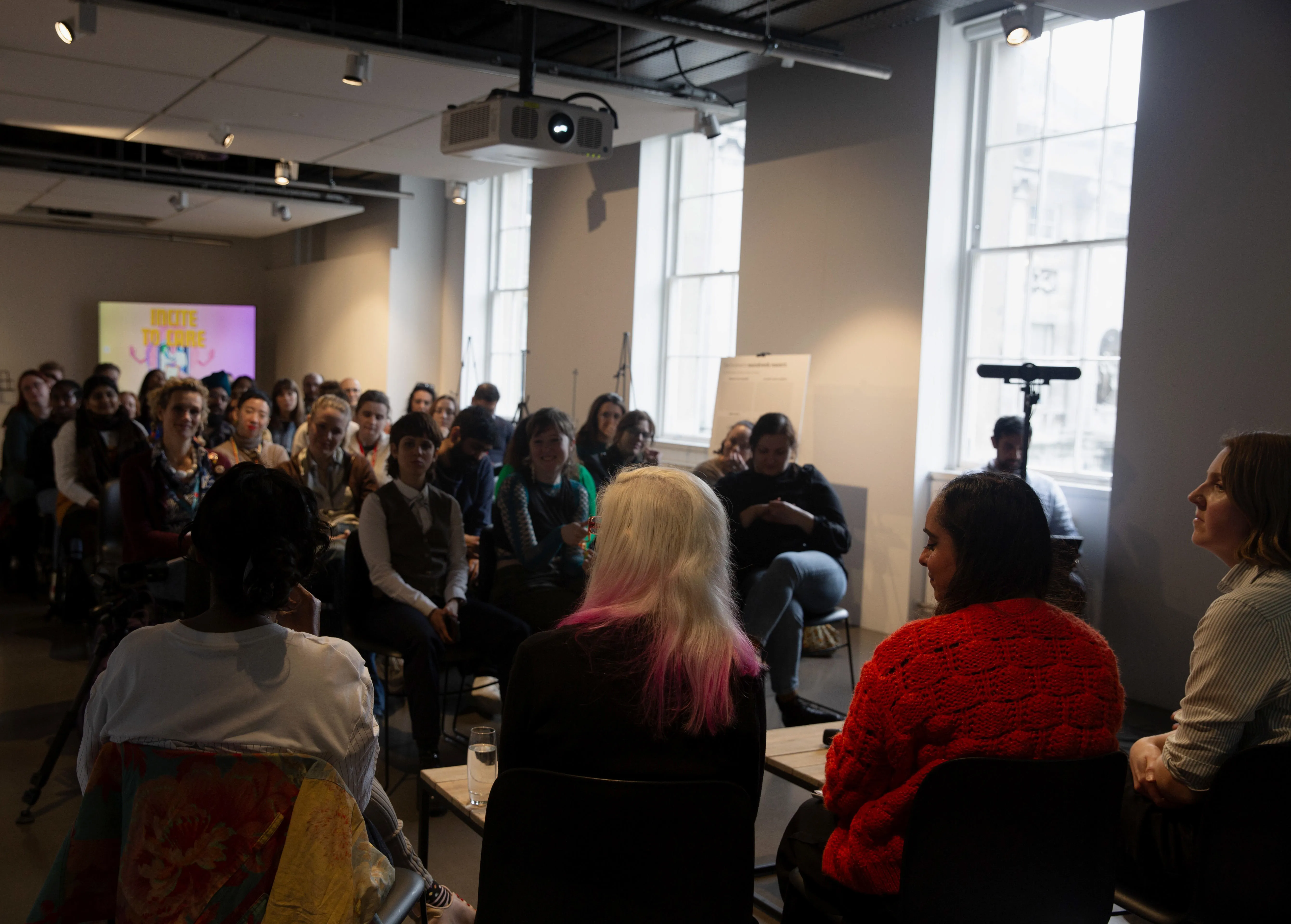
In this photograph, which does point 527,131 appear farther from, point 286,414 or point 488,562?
point 286,414

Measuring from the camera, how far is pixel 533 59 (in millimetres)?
4984

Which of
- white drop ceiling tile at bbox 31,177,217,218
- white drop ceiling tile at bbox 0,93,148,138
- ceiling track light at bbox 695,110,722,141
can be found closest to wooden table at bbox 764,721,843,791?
ceiling track light at bbox 695,110,722,141

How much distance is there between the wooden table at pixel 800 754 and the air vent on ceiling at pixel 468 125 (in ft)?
11.2

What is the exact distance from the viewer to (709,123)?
6492mm

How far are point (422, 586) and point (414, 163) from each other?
19.1ft

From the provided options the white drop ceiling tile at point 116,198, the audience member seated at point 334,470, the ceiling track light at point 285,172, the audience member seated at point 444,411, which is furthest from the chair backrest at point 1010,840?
the white drop ceiling tile at point 116,198

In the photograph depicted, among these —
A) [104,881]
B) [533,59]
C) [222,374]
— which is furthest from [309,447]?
[222,374]

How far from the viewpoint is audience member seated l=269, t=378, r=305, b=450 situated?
717 cm

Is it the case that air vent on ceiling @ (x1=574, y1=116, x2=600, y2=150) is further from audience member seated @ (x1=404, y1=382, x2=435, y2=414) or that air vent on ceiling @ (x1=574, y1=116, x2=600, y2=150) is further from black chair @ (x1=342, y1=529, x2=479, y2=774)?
audience member seated @ (x1=404, y1=382, x2=435, y2=414)

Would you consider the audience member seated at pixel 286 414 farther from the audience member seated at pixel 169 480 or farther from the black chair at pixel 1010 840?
the black chair at pixel 1010 840

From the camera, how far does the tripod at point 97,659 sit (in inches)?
120

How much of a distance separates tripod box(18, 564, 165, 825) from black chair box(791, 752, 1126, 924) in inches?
93.5

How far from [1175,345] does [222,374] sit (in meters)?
8.71

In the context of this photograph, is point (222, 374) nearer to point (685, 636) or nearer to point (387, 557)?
point (387, 557)
